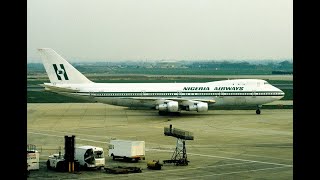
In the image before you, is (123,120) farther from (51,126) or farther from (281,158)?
(281,158)

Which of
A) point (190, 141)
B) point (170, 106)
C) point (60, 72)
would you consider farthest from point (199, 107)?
point (190, 141)

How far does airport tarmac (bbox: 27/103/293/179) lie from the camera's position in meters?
31.6

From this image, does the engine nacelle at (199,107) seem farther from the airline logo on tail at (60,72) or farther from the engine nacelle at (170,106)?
the airline logo on tail at (60,72)

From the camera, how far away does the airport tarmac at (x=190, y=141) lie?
1245 inches

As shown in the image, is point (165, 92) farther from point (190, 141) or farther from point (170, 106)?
point (190, 141)

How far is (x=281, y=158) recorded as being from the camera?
37.0 meters
